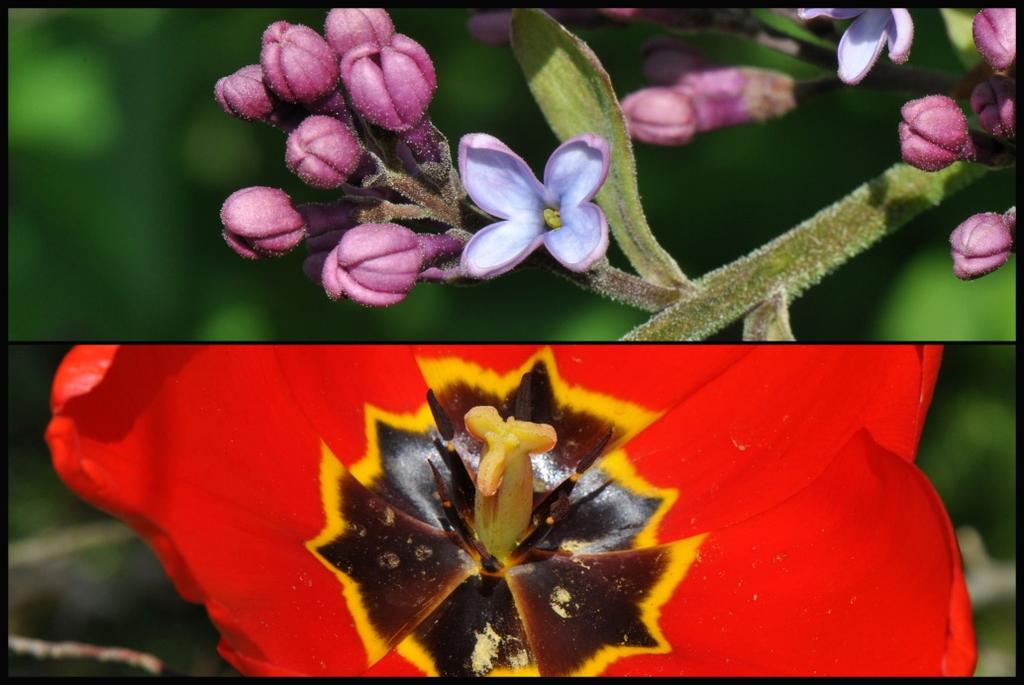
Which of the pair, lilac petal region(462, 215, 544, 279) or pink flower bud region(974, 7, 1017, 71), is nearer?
lilac petal region(462, 215, 544, 279)

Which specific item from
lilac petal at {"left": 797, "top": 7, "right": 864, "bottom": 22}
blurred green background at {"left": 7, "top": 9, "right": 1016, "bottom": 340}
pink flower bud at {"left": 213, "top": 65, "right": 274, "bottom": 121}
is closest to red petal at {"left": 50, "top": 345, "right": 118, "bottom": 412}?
pink flower bud at {"left": 213, "top": 65, "right": 274, "bottom": 121}

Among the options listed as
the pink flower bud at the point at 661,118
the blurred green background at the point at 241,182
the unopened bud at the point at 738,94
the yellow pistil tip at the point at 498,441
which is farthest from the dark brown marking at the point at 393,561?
the blurred green background at the point at 241,182

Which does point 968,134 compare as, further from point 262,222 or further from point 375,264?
point 262,222

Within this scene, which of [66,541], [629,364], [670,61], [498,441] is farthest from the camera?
[66,541]

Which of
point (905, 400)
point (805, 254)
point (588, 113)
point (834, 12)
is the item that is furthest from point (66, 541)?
point (834, 12)

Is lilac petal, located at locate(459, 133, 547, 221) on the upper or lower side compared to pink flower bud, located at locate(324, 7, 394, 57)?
lower

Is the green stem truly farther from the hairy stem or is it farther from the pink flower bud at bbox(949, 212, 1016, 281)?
the pink flower bud at bbox(949, 212, 1016, 281)

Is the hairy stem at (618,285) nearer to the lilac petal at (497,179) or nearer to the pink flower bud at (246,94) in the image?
the lilac petal at (497,179)

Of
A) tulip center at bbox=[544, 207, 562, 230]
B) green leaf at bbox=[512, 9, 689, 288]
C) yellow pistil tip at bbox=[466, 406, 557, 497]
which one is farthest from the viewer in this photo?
green leaf at bbox=[512, 9, 689, 288]
